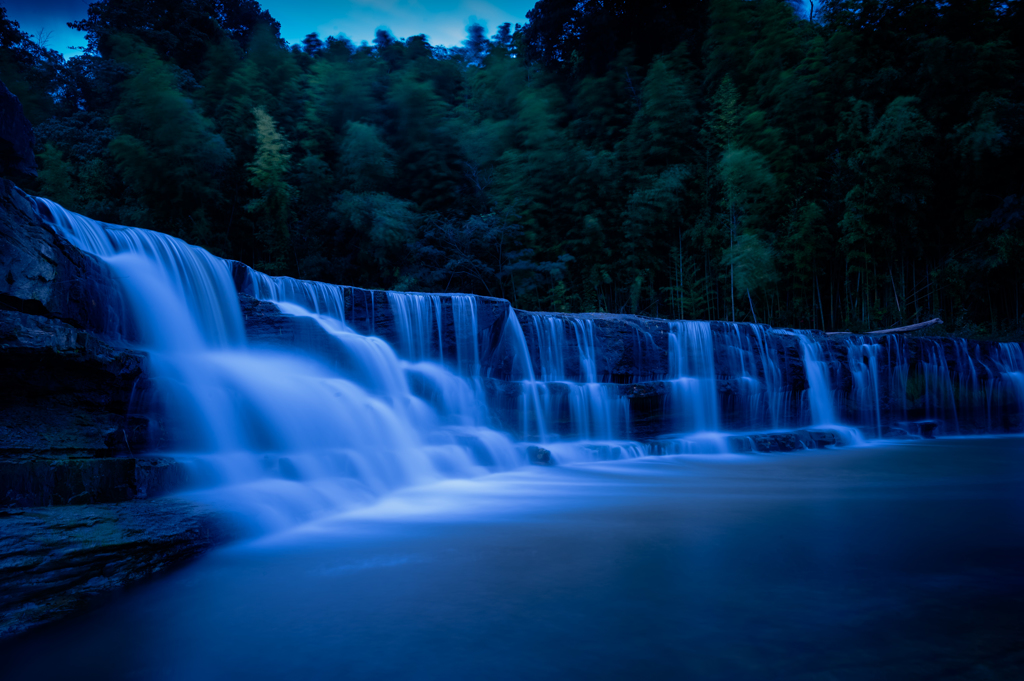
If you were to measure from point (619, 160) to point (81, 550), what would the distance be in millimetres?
21217

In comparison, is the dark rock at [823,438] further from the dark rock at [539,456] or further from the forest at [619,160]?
the forest at [619,160]

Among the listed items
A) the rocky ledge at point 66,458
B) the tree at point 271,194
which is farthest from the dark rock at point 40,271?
the tree at point 271,194

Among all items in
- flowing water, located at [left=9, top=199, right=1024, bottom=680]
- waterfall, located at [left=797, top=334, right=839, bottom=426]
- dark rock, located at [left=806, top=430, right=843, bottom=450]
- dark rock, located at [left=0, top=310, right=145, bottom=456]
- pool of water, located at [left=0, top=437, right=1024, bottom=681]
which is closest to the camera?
pool of water, located at [left=0, top=437, right=1024, bottom=681]

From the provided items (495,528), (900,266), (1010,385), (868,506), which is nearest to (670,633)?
(495,528)

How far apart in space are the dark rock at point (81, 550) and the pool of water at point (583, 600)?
135 mm

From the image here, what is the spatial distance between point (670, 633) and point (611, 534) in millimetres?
1990

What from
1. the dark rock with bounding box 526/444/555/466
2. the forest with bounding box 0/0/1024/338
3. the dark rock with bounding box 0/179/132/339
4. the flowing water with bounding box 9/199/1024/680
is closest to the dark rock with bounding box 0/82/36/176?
the dark rock with bounding box 0/179/132/339

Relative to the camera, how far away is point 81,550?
11.5ft

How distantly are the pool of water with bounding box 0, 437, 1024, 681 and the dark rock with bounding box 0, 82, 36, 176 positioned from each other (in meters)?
4.35

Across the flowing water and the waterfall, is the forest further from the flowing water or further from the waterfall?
the flowing water

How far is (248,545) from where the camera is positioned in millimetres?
4570

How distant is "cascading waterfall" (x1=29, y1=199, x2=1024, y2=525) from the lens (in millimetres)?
6000

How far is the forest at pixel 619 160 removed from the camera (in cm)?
1753

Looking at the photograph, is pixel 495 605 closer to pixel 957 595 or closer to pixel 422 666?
pixel 422 666
